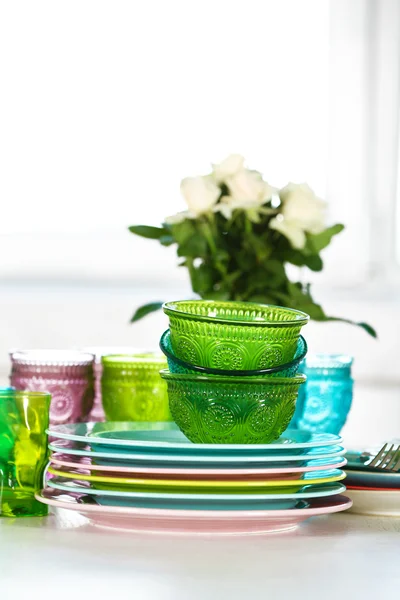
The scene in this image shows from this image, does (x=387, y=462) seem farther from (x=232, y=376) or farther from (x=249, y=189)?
(x=249, y=189)

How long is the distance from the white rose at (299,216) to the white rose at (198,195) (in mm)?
92

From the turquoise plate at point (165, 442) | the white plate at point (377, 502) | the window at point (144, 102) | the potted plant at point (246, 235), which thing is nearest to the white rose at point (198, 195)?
the potted plant at point (246, 235)

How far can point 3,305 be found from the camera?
1.90 m

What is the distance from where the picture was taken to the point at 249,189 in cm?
121

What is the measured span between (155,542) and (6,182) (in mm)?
1668

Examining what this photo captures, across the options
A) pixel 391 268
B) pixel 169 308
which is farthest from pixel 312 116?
pixel 169 308

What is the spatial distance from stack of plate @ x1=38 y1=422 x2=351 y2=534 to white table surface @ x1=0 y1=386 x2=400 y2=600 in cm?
2

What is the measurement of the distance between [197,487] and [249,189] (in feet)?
2.21

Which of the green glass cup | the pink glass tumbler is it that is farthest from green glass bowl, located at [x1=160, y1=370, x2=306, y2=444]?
the pink glass tumbler

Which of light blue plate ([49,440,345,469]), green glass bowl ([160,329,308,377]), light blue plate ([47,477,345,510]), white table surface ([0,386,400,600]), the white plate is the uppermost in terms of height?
green glass bowl ([160,329,308,377])

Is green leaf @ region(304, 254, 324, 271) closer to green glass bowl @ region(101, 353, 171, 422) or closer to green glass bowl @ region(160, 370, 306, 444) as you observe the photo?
green glass bowl @ region(101, 353, 171, 422)

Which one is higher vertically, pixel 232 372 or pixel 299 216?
pixel 299 216

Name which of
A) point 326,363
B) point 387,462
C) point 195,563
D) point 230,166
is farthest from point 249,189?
point 195,563

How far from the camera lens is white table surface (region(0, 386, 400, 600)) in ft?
1.51
